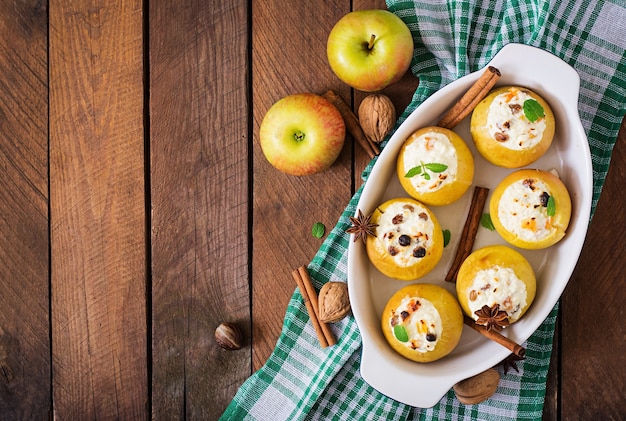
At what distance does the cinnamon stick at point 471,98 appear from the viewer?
105 cm

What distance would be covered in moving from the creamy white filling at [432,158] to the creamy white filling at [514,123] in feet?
0.28

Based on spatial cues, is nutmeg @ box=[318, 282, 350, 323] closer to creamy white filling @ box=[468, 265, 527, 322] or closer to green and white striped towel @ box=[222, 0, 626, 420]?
green and white striped towel @ box=[222, 0, 626, 420]

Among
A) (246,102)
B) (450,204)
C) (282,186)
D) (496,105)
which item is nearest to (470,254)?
(450,204)

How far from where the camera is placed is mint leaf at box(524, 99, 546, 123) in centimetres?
104

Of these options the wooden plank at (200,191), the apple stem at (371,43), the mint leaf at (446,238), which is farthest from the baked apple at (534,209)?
the wooden plank at (200,191)

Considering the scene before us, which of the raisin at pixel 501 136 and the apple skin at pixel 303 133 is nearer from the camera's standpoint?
the raisin at pixel 501 136

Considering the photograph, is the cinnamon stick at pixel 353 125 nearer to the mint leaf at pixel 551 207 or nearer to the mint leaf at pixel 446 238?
the mint leaf at pixel 446 238

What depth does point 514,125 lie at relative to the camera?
3.44 feet

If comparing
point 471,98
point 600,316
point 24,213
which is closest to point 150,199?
point 24,213

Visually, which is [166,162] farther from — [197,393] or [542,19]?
[542,19]

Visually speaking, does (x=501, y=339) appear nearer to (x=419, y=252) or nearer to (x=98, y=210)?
(x=419, y=252)

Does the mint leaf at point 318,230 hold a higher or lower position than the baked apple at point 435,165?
lower

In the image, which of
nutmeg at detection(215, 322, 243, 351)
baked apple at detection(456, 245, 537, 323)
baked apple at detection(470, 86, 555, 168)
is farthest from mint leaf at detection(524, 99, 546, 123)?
nutmeg at detection(215, 322, 243, 351)

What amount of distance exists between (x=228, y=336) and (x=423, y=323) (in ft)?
1.33
